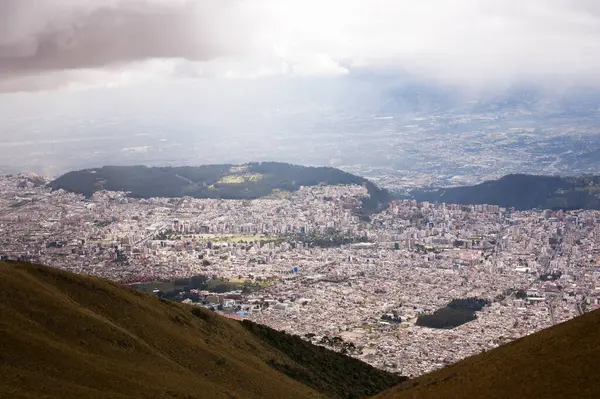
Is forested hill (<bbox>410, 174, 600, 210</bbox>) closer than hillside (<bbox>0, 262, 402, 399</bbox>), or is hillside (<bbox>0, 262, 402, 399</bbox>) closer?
hillside (<bbox>0, 262, 402, 399</bbox>)

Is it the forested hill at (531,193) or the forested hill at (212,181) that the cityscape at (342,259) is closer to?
the forested hill at (212,181)

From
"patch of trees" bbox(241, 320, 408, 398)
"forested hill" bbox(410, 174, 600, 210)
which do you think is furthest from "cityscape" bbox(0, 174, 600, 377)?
"patch of trees" bbox(241, 320, 408, 398)

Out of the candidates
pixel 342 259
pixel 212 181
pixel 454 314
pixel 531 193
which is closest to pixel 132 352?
pixel 454 314

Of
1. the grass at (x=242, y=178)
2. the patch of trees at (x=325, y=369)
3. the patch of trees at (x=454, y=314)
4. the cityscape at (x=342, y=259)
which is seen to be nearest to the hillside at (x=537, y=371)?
the patch of trees at (x=325, y=369)

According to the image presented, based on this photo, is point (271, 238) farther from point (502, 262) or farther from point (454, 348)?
point (454, 348)

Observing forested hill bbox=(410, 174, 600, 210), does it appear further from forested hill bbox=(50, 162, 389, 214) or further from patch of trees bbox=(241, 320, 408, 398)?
patch of trees bbox=(241, 320, 408, 398)

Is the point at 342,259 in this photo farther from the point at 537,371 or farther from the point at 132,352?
the point at 537,371
